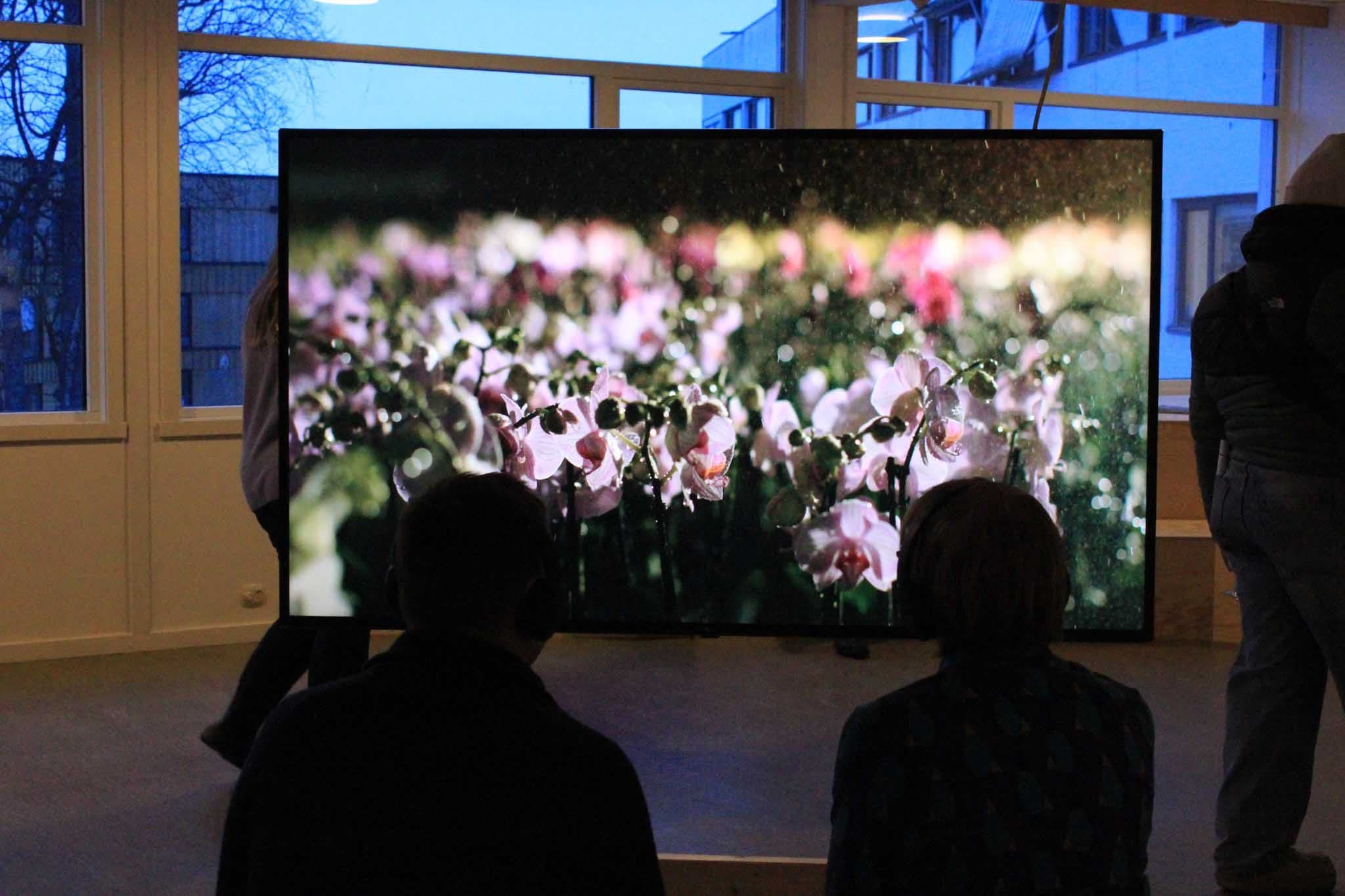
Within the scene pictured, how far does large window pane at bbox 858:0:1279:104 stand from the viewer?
255 inches

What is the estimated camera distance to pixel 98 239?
5074 millimetres

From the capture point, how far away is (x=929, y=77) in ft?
21.7

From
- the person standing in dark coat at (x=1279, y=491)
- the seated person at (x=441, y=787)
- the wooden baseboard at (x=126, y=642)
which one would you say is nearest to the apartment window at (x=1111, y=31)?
the wooden baseboard at (x=126, y=642)

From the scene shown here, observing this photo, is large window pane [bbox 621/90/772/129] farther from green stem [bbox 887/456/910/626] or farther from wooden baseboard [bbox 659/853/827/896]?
wooden baseboard [bbox 659/853/827/896]

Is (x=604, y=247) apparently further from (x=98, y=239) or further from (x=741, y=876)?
(x=98, y=239)

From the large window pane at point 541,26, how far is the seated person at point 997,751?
450 cm

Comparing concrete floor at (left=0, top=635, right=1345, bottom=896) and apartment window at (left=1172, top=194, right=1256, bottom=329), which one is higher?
apartment window at (left=1172, top=194, right=1256, bottom=329)

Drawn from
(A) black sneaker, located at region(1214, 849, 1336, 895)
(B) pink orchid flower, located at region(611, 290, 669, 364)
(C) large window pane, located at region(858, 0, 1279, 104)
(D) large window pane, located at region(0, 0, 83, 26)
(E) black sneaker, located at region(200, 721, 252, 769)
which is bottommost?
(A) black sneaker, located at region(1214, 849, 1336, 895)

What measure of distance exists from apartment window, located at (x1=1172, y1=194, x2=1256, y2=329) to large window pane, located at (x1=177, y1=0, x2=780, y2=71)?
256cm

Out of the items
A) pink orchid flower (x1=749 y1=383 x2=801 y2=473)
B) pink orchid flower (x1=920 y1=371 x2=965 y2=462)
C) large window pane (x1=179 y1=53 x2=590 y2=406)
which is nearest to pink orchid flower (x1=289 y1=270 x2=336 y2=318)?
pink orchid flower (x1=749 y1=383 x2=801 y2=473)

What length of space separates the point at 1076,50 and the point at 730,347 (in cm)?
553

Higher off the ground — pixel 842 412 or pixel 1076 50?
pixel 1076 50

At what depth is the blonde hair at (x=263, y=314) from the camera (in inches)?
116

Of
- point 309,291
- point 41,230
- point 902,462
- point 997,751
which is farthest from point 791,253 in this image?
point 41,230
